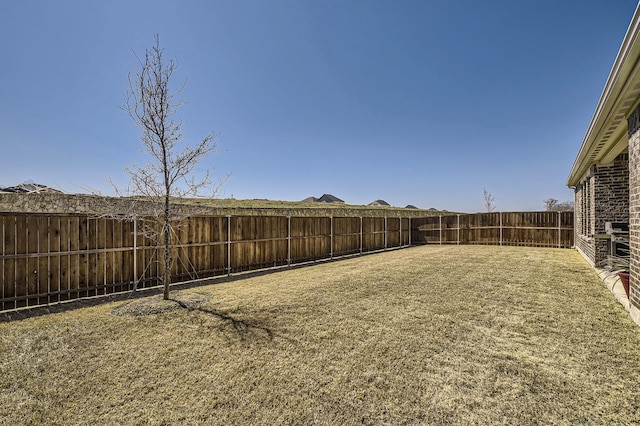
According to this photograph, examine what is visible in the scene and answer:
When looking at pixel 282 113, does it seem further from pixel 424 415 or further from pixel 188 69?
pixel 424 415

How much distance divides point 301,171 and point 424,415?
22.0m

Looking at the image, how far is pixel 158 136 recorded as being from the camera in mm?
5125

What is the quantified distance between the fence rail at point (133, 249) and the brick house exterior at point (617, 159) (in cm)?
746

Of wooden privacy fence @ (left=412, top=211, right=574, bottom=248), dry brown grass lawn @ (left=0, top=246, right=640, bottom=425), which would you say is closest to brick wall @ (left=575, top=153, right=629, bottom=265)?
dry brown grass lawn @ (left=0, top=246, right=640, bottom=425)

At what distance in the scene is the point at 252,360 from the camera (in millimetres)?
3027

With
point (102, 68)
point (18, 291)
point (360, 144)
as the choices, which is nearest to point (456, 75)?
point (360, 144)

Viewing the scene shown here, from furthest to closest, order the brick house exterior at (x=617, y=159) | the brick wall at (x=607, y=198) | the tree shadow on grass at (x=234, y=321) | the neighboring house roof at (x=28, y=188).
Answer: the neighboring house roof at (x=28, y=188)
the brick wall at (x=607, y=198)
the tree shadow on grass at (x=234, y=321)
the brick house exterior at (x=617, y=159)

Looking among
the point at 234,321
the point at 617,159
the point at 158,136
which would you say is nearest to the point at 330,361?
the point at 234,321

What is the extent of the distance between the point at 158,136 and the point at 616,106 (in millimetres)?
7278

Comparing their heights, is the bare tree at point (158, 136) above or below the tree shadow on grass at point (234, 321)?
above

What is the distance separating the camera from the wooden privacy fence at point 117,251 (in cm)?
482

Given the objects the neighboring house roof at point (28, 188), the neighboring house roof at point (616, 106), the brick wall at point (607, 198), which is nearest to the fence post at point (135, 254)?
the neighboring house roof at point (28, 188)

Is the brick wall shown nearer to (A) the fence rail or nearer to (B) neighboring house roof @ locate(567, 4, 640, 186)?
(B) neighboring house roof @ locate(567, 4, 640, 186)

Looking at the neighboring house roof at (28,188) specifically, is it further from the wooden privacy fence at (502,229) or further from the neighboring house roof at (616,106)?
the wooden privacy fence at (502,229)
